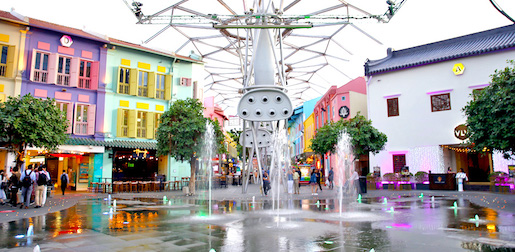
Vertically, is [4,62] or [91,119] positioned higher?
[4,62]

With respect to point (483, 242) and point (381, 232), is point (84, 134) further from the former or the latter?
point (483, 242)

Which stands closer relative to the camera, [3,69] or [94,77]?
[3,69]

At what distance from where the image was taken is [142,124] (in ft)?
94.7

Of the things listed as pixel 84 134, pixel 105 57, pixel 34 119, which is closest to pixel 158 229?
pixel 34 119

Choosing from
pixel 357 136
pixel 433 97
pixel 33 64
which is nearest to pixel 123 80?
pixel 33 64

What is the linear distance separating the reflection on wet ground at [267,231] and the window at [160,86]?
18.1m

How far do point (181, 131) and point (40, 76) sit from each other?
11291mm

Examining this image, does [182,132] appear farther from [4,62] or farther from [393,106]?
[393,106]

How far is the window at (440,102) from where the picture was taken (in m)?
27.1

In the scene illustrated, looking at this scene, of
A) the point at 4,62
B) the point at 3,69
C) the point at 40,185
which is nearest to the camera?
the point at 40,185

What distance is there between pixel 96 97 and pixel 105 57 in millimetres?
3040

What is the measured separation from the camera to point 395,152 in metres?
29.0

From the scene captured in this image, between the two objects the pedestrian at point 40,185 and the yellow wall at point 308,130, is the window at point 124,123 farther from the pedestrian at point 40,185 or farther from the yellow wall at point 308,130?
the yellow wall at point 308,130

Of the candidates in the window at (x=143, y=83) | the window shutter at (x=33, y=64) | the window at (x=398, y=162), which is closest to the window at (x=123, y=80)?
the window at (x=143, y=83)
